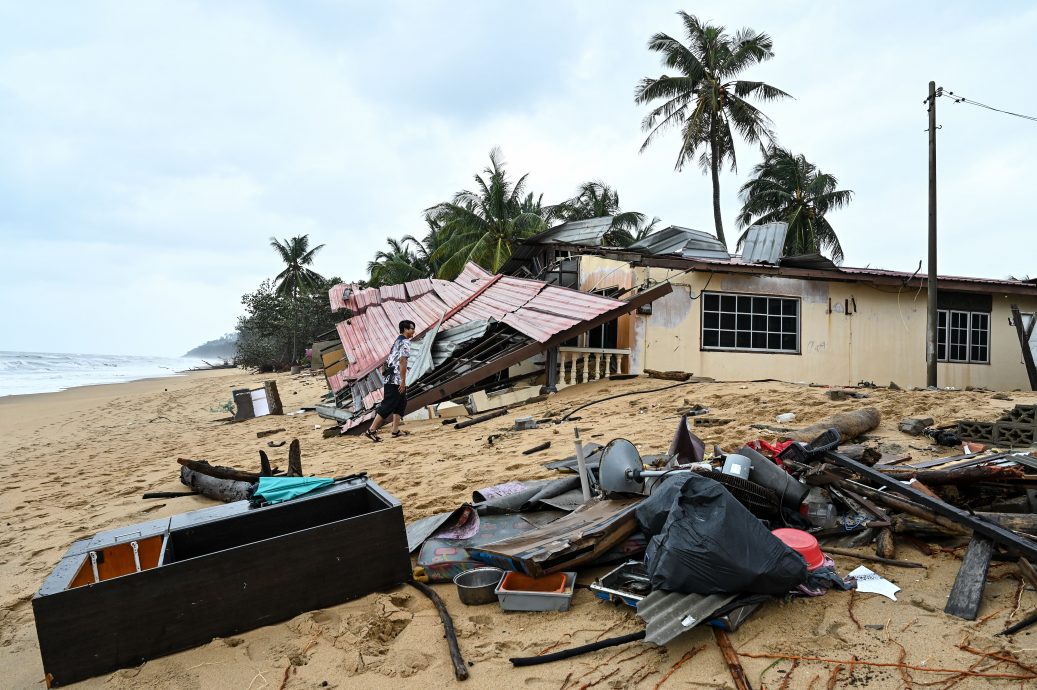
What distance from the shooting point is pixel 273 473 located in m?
5.93

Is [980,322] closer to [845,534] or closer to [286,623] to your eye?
[845,534]

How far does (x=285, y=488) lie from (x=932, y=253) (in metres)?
13.5

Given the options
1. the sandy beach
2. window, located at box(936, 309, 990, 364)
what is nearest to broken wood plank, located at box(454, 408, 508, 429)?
the sandy beach

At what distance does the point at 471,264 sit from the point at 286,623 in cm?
1423

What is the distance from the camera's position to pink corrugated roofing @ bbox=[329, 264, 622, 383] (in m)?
10.5

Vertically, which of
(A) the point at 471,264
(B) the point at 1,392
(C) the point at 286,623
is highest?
(A) the point at 471,264

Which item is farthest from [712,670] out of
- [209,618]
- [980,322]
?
[980,322]

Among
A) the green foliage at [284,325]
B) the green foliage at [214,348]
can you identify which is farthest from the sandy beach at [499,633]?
the green foliage at [214,348]

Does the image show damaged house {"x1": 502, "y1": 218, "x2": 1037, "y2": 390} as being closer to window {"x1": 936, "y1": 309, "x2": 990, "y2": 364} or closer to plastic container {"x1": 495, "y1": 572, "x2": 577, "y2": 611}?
window {"x1": 936, "y1": 309, "x2": 990, "y2": 364}

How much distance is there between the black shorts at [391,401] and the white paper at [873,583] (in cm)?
668

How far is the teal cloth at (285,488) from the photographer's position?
365 centimetres

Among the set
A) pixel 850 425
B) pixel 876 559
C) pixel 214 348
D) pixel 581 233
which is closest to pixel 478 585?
pixel 876 559

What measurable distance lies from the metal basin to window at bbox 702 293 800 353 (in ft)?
32.9

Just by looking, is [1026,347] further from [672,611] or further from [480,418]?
[672,611]
